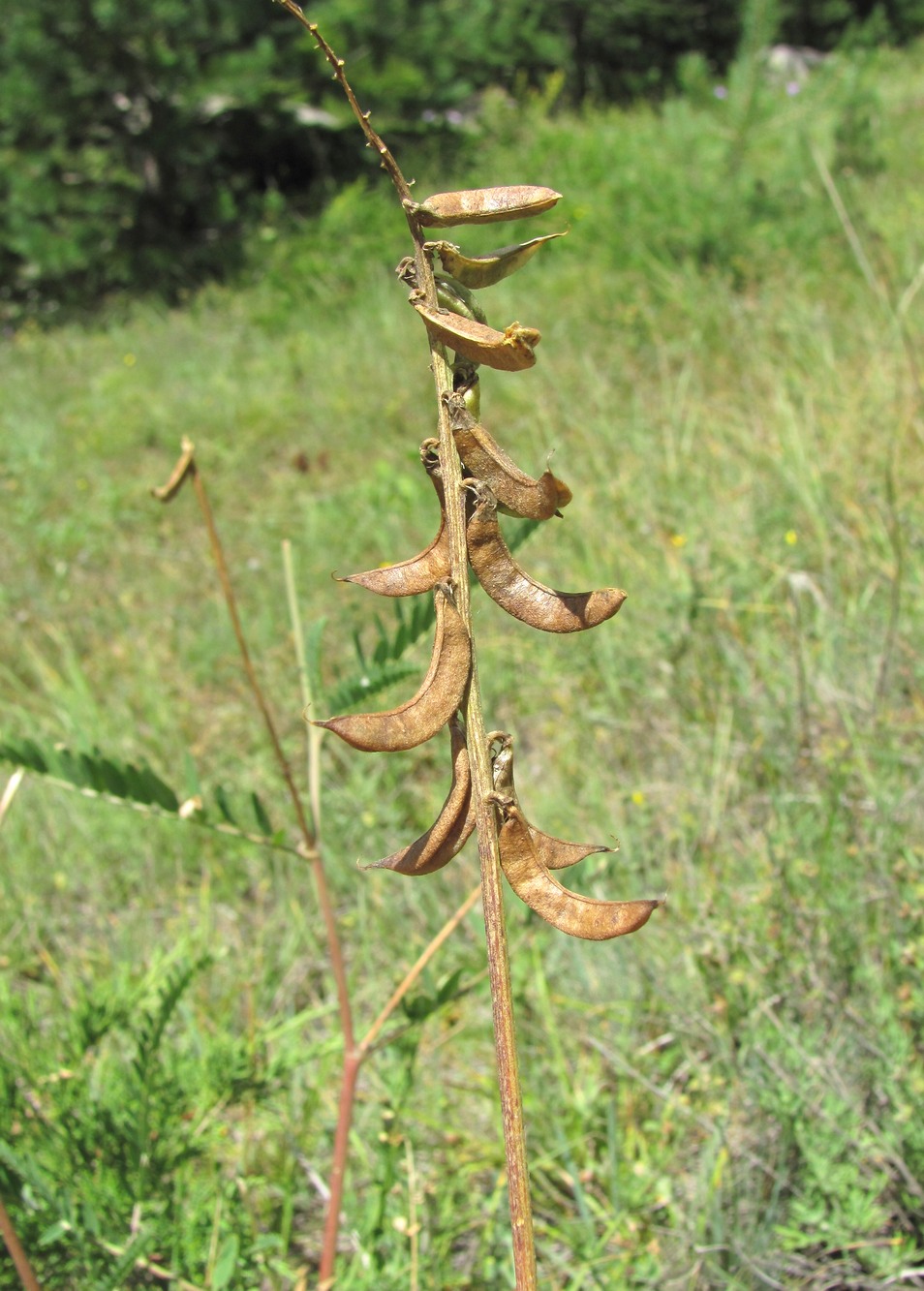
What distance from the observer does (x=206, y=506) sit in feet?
3.70

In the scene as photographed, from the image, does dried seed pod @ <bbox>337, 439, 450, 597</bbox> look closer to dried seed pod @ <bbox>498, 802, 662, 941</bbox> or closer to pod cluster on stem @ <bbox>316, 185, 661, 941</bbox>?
pod cluster on stem @ <bbox>316, 185, 661, 941</bbox>

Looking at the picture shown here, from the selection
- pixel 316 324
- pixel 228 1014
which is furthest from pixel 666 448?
pixel 316 324

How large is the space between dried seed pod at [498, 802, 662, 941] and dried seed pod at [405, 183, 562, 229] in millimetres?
342

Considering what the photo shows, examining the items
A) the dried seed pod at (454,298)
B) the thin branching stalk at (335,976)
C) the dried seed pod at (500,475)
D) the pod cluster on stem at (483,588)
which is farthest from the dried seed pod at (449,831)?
the thin branching stalk at (335,976)

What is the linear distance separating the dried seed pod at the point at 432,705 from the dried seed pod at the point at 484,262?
0.62 ft

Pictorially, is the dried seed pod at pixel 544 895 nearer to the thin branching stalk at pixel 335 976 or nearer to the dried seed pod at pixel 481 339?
the dried seed pod at pixel 481 339

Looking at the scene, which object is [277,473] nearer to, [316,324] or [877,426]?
[316,324]

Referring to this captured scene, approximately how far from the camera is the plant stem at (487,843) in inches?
21.7

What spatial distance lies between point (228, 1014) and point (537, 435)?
8.85 ft

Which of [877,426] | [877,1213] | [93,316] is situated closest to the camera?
[877,1213]

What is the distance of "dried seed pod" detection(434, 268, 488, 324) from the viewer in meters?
0.56

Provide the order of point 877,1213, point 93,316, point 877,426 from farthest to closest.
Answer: point 93,316, point 877,426, point 877,1213

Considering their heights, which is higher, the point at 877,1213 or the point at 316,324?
the point at 877,1213

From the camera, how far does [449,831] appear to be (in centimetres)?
60
